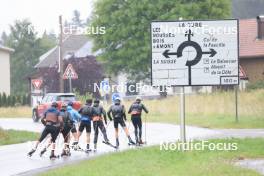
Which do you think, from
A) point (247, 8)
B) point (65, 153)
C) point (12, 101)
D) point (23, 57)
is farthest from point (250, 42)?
point (23, 57)

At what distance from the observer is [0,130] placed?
1161 inches

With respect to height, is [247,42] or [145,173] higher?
[247,42]

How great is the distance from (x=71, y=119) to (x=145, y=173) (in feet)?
23.1

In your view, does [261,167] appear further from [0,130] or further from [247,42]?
[247,42]

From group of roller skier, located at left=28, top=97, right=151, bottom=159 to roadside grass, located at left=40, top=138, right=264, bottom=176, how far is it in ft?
7.84

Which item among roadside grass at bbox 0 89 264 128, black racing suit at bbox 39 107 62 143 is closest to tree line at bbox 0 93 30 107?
roadside grass at bbox 0 89 264 128

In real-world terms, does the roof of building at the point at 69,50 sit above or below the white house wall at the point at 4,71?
above

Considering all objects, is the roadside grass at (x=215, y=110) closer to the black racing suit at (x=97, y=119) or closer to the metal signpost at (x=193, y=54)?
the black racing suit at (x=97, y=119)

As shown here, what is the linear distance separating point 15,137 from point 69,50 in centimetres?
7397

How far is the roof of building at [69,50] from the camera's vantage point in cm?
9481

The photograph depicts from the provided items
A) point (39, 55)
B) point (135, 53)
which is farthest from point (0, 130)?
point (39, 55)

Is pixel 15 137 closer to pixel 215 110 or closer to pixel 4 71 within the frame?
pixel 215 110

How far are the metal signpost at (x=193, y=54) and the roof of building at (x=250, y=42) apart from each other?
41.7 metres

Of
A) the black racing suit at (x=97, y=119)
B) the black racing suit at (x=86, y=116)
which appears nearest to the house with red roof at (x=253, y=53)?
the black racing suit at (x=97, y=119)
